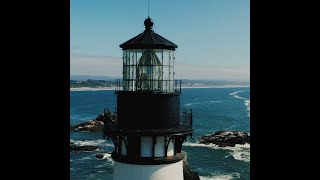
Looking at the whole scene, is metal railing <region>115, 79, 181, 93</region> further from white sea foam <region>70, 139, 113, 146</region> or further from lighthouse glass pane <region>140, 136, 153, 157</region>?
white sea foam <region>70, 139, 113, 146</region>

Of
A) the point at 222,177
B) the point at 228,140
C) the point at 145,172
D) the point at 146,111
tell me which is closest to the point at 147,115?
the point at 146,111

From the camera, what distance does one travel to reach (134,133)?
24.6ft

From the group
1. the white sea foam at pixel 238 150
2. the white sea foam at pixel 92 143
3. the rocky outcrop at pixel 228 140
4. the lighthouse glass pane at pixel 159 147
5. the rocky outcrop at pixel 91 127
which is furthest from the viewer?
the rocky outcrop at pixel 91 127

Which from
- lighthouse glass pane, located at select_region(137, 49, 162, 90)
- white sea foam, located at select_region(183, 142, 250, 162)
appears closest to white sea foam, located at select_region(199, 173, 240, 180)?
white sea foam, located at select_region(183, 142, 250, 162)

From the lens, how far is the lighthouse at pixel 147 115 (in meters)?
7.54

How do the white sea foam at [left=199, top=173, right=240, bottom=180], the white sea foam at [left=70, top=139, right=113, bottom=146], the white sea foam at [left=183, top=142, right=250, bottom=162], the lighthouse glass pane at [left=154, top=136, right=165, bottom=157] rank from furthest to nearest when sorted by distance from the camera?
1. the white sea foam at [left=70, top=139, right=113, bottom=146]
2. the white sea foam at [left=183, top=142, right=250, bottom=162]
3. the white sea foam at [left=199, top=173, right=240, bottom=180]
4. the lighthouse glass pane at [left=154, top=136, right=165, bottom=157]

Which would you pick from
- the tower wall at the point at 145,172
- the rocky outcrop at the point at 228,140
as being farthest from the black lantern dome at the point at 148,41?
the rocky outcrop at the point at 228,140

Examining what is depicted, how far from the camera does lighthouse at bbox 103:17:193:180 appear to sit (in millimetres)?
7535

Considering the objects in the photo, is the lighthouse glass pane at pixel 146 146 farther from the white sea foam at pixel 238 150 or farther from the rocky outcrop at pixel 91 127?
the rocky outcrop at pixel 91 127

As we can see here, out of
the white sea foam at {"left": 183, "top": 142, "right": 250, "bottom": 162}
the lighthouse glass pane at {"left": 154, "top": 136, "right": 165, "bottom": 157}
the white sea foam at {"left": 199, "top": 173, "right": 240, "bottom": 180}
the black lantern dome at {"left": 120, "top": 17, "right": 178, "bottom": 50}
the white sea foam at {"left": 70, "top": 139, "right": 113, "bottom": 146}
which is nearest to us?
the lighthouse glass pane at {"left": 154, "top": 136, "right": 165, "bottom": 157}
